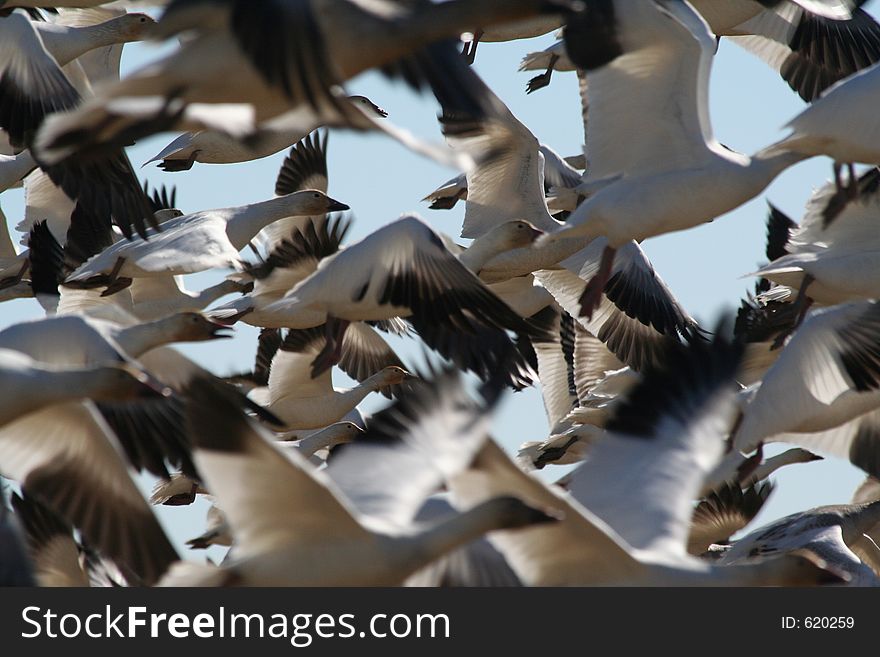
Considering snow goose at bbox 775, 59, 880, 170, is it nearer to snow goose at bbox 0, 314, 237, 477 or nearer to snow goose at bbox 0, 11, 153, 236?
snow goose at bbox 0, 314, 237, 477

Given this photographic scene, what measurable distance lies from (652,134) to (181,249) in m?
3.12

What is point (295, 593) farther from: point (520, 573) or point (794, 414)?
point (794, 414)

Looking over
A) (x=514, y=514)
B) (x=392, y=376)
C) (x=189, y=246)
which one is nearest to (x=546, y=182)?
(x=392, y=376)

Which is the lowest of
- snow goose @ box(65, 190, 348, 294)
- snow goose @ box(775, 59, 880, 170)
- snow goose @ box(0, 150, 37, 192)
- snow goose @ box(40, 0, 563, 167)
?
snow goose @ box(65, 190, 348, 294)

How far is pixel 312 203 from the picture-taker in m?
13.5

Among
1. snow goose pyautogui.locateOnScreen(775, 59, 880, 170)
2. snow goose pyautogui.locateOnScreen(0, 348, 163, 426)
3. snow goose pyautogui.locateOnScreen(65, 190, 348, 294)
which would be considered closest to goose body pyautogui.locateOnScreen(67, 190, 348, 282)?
snow goose pyautogui.locateOnScreen(65, 190, 348, 294)

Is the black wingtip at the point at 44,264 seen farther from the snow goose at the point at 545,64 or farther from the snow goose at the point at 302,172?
the snow goose at the point at 545,64

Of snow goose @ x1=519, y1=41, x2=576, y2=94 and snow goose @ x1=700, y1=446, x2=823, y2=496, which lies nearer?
snow goose @ x1=700, y1=446, x2=823, y2=496

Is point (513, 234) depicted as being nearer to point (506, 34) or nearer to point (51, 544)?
point (506, 34)

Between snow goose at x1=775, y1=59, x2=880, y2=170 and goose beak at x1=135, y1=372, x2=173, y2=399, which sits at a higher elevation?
snow goose at x1=775, y1=59, x2=880, y2=170

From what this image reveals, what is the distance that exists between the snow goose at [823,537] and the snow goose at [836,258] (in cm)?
140

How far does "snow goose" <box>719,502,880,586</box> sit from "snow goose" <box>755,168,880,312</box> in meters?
1.40

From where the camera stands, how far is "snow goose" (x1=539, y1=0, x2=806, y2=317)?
977 cm

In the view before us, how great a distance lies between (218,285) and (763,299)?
4530mm
